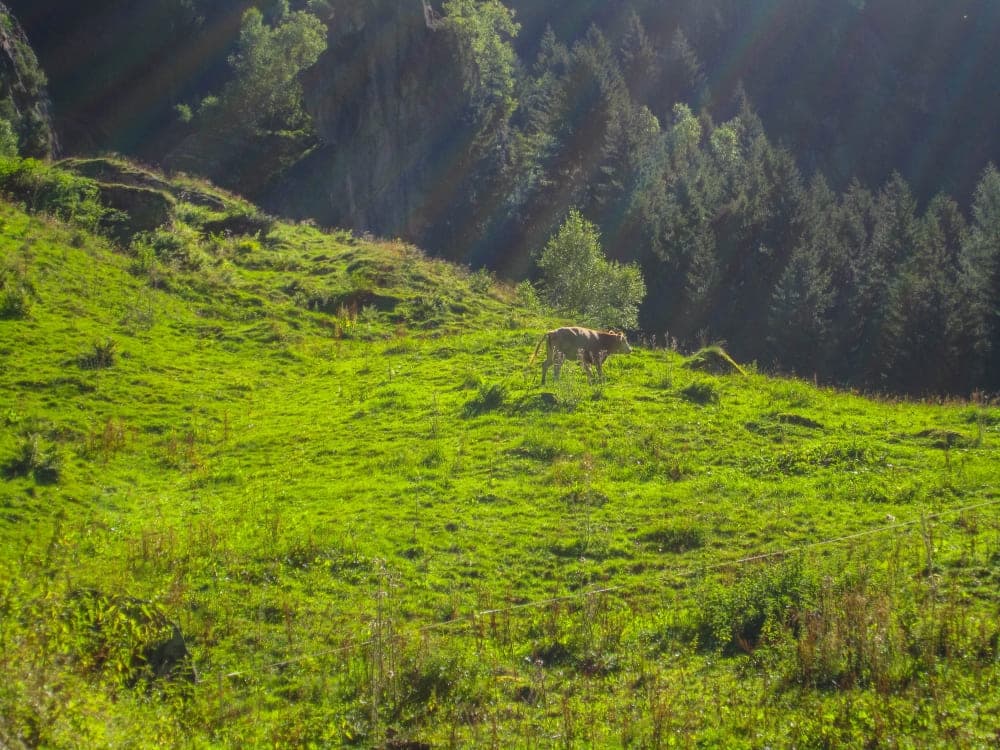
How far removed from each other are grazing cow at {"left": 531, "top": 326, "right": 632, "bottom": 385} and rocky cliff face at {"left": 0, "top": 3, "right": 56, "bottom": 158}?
42.0 meters

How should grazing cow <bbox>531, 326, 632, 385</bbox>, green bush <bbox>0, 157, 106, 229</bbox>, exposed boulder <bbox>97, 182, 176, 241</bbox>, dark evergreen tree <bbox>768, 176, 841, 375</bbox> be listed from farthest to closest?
dark evergreen tree <bbox>768, 176, 841, 375</bbox> → exposed boulder <bbox>97, 182, 176, 241</bbox> → green bush <bbox>0, 157, 106, 229</bbox> → grazing cow <bbox>531, 326, 632, 385</bbox>

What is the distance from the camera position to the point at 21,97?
5478 centimetres

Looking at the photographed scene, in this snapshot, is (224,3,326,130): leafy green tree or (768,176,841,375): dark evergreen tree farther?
(224,3,326,130): leafy green tree

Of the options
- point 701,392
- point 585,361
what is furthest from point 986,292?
point 585,361

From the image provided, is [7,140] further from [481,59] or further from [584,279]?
[481,59]

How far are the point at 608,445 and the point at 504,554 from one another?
5.73m

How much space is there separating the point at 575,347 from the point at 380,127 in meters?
48.1

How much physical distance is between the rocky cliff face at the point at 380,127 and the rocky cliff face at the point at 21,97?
15139 millimetres

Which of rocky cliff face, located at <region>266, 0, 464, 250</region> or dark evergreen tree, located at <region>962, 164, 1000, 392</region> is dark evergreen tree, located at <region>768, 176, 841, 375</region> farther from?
rocky cliff face, located at <region>266, 0, 464, 250</region>

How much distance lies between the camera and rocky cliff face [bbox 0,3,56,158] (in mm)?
52625

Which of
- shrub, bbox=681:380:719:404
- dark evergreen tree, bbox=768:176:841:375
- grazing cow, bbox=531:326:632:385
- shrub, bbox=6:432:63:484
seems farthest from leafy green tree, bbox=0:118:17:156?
dark evergreen tree, bbox=768:176:841:375

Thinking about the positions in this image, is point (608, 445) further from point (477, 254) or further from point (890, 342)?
point (477, 254)

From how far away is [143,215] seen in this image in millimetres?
35656

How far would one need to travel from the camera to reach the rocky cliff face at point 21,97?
52.6 m
